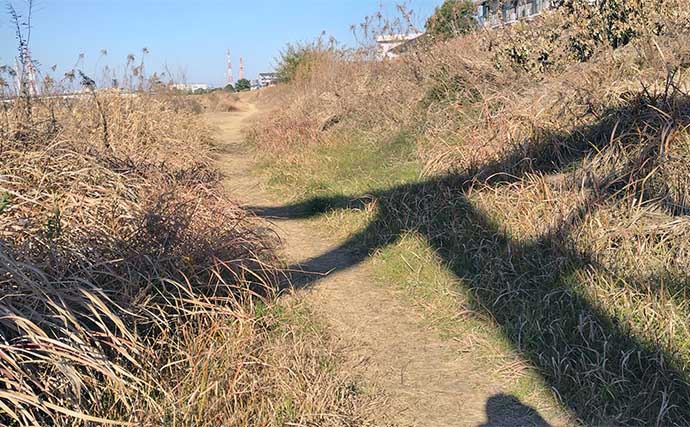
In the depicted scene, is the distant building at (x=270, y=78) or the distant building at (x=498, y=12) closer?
the distant building at (x=498, y=12)

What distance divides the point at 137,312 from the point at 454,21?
28.3 ft

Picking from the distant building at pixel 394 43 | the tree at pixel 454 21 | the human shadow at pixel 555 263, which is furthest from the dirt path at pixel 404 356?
the distant building at pixel 394 43

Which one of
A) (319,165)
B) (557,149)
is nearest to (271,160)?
(319,165)

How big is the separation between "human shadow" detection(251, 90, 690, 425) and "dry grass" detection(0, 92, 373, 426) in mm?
1148

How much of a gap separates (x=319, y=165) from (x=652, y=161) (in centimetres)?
534

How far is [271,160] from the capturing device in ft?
36.8

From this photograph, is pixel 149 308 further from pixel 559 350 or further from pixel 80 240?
pixel 559 350

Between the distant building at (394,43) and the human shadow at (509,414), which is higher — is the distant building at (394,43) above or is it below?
above

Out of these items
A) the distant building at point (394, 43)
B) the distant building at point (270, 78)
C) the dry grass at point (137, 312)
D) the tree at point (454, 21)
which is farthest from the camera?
the distant building at point (270, 78)

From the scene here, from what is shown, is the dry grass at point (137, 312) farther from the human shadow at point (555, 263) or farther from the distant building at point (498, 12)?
the distant building at point (498, 12)

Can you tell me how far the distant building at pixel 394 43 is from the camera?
38.8 feet

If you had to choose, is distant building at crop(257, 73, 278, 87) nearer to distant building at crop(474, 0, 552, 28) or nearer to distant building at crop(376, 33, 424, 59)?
distant building at crop(376, 33, 424, 59)

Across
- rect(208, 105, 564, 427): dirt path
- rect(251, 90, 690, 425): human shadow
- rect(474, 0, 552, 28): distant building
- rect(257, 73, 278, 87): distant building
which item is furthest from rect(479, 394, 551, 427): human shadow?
rect(257, 73, 278, 87): distant building

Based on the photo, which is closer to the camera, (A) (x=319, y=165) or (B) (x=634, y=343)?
(B) (x=634, y=343)
